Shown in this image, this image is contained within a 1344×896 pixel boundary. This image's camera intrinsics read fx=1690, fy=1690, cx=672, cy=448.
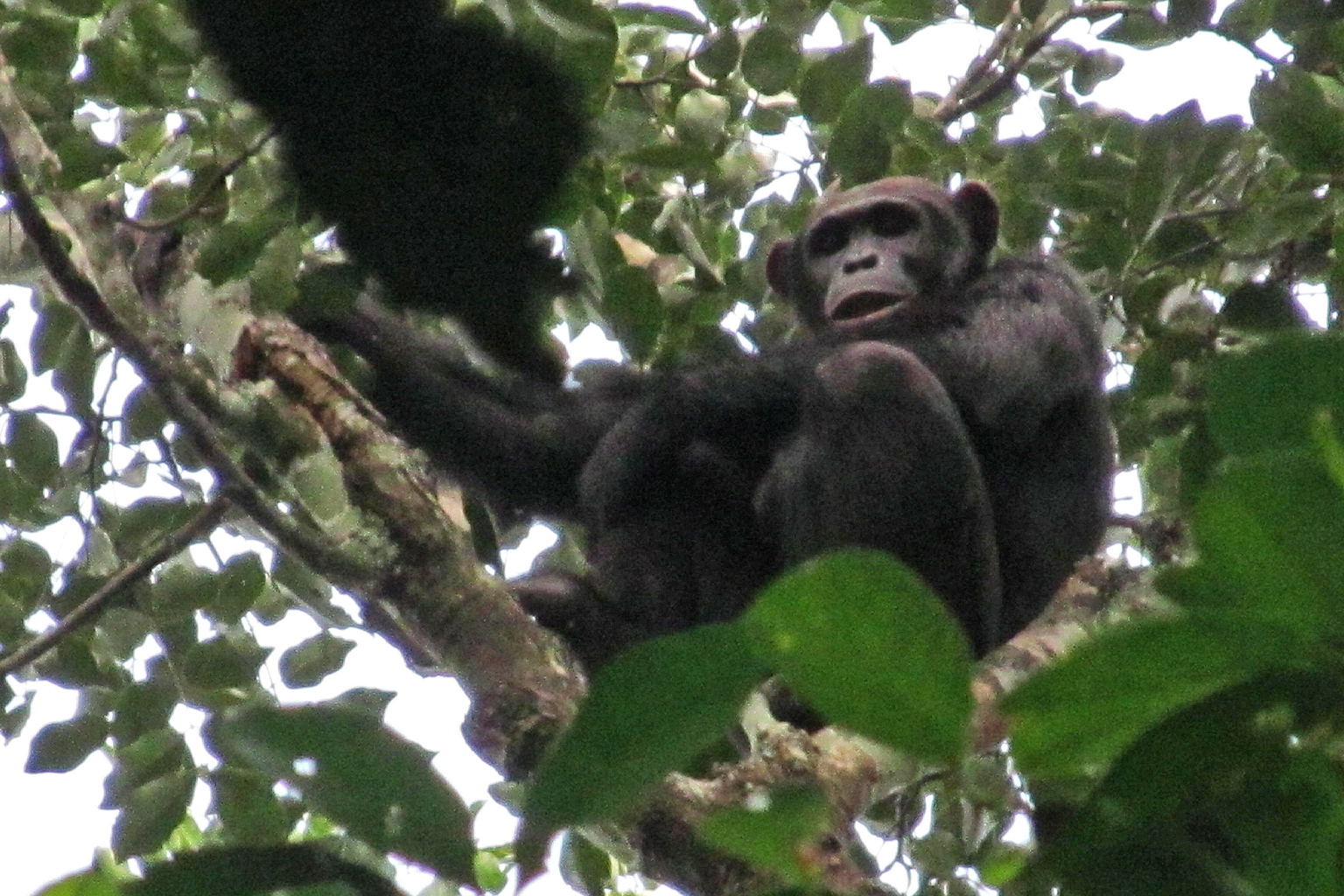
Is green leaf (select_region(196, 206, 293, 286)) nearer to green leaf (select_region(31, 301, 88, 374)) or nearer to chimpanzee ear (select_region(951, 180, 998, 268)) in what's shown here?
green leaf (select_region(31, 301, 88, 374))

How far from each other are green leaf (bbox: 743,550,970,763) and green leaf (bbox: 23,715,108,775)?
307cm

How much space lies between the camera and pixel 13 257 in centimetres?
345

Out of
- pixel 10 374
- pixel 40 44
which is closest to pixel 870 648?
pixel 40 44

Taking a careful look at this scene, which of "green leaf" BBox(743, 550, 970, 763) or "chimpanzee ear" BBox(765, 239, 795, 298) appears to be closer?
"green leaf" BBox(743, 550, 970, 763)

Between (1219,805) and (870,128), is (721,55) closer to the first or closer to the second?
(870,128)

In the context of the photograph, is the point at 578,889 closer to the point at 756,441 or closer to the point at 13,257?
the point at 756,441

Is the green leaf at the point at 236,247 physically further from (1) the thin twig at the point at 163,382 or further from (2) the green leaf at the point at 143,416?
(2) the green leaf at the point at 143,416

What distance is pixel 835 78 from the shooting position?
405 centimetres

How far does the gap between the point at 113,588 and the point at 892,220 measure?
287cm

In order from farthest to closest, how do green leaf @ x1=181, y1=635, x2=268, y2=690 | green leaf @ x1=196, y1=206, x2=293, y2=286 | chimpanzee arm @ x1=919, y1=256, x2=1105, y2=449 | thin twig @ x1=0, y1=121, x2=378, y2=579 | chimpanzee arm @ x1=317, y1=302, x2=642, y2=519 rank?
chimpanzee arm @ x1=919, y1=256, x2=1105, y2=449 < chimpanzee arm @ x1=317, y1=302, x2=642, y2=519 < green leaf @ x1=181, y1=635, x2=268, y2=690 < green leaf @ x1=196, y1=206, x2=293, y2=286 < thin twig @ x1=0, y1=121, x2=378, y2=579

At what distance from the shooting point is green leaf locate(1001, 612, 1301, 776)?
72cm

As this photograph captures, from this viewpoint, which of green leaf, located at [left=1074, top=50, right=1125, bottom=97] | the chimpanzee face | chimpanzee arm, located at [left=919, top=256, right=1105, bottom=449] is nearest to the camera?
chimpanzee arm, located at [left=919, top=256, right=1105, bottom=449]

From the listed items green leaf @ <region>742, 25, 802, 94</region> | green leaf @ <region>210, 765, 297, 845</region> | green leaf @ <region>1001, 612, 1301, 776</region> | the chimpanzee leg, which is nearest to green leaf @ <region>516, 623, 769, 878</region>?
green leaf @ <region>1001, 612, 1301, 776</region>

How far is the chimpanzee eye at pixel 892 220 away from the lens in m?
5.17
